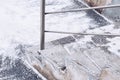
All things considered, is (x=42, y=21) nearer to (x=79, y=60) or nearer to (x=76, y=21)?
(x=79, y=60)

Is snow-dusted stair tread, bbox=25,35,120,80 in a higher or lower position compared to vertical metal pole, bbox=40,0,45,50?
lower

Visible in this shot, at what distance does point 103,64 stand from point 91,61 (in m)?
0.12

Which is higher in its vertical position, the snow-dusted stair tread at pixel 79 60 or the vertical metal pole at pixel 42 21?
the vertical metal pole at pixel 42 21

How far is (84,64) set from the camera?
230cm

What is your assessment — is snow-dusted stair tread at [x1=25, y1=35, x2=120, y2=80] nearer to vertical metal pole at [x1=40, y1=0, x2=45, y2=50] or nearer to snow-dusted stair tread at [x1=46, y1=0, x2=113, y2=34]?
vertical metal pole at [x1=40, y1=0, x2=45, y2=50]

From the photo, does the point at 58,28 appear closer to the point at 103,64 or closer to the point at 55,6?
the point at 55,6

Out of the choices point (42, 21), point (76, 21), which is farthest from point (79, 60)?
point (76, 21)

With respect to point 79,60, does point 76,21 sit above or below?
above

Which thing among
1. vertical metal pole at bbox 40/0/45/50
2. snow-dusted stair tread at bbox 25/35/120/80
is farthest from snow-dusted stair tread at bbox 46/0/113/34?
vertical metal pole at bbox 40/0/45/50

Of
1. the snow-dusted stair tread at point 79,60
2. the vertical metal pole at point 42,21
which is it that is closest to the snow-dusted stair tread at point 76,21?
the snow-dusted stair tread at point 79,60

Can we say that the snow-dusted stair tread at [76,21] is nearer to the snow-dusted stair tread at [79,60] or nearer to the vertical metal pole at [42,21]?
the snow-dusted stair tread at [79,60]

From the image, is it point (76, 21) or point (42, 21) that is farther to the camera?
point (76, 21)

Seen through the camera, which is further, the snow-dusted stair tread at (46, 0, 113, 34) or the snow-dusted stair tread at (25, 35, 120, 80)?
the snow-dusted stair tread at (46, 0, 113, 34)

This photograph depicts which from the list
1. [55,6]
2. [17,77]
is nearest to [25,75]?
[17,77]
